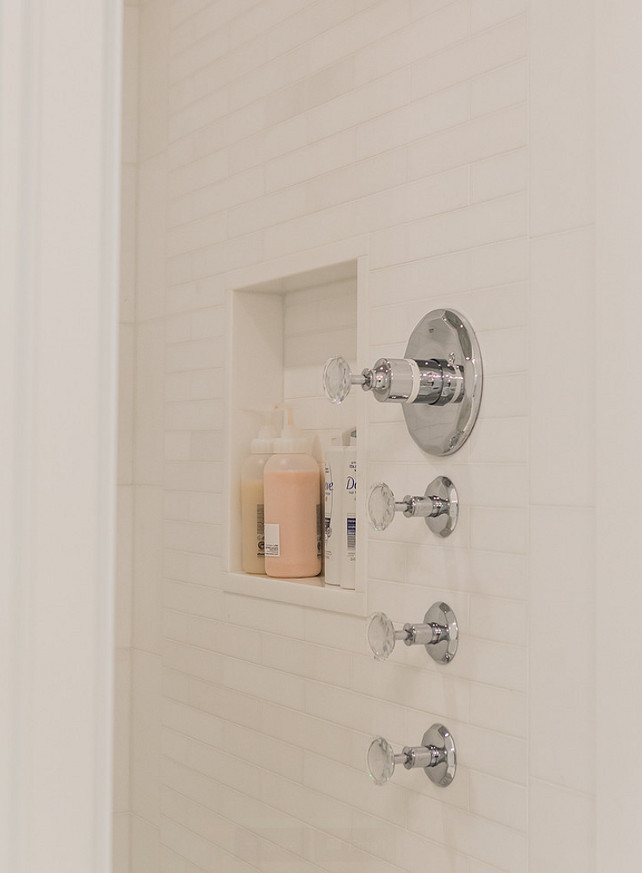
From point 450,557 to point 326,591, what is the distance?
221mm

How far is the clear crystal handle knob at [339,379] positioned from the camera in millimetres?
876

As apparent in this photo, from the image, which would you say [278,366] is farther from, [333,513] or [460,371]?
[460,371]

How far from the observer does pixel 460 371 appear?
89cm

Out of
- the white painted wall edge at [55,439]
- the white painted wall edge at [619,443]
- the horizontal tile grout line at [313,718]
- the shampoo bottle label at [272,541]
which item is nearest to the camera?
the white painted wall edge at [55,439]

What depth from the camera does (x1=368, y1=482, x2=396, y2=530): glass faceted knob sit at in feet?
2.86

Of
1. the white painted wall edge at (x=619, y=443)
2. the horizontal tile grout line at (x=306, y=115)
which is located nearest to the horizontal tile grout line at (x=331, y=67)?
the horizontal tile grout line at (x=306, y=115)

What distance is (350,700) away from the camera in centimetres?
106

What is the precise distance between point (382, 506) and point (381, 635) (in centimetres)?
12

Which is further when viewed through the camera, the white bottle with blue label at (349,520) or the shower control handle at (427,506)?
the white bottle with blue label at (349,520)

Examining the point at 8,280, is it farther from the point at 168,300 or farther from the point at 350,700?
the point at 168,300

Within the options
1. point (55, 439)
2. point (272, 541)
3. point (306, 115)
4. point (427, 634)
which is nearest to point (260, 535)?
point (272, 541)

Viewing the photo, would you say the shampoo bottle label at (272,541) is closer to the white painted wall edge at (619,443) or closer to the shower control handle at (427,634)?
the shower control handle at (427,634)

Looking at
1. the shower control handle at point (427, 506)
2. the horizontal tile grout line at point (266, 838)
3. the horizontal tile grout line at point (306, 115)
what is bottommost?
the horizontal tile grout line at point (266, 838)

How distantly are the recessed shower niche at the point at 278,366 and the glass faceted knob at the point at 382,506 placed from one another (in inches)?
11.3
